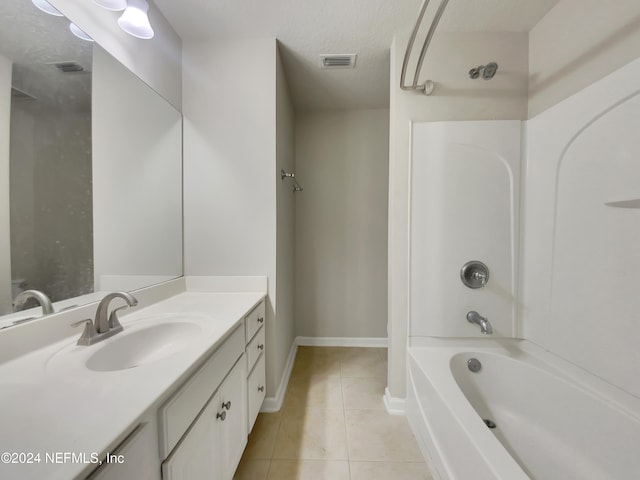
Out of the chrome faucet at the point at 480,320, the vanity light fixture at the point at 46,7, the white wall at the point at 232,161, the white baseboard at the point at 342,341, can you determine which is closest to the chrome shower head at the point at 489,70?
the white wall at the point at 232,161

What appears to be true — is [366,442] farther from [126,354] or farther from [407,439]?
[126,354]

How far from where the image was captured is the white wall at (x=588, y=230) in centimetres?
87

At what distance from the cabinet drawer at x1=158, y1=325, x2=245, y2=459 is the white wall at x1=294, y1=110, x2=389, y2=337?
138 centimetres

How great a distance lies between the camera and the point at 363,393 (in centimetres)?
161

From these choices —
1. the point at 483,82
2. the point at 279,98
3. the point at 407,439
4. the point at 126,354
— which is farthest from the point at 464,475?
the point at 279,98

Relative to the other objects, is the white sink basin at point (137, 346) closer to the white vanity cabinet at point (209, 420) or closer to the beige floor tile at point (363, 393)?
the white vanity cabinet at point (209, 420)

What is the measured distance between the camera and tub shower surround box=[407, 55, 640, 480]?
87cm

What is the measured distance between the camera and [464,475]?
2.60 feet

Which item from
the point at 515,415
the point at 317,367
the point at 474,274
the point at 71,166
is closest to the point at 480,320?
the point at 474,274

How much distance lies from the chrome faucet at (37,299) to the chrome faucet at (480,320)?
189cm

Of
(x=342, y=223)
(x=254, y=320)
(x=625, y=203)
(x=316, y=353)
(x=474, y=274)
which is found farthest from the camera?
(x=342, y=223)

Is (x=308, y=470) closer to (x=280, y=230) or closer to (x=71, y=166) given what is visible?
(x=280, y=230)

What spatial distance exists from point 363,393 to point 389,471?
1.71ft

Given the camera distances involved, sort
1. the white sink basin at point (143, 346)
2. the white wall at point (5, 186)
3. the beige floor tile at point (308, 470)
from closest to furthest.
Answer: the white wall at point (5, 186), the white sink basin at point (143, 346), the beige floor tile at point (308, 470)
